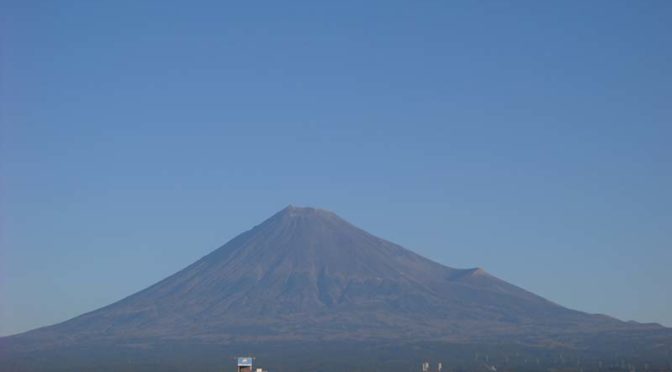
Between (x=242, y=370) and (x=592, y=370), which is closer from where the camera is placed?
(x=242, y=370)

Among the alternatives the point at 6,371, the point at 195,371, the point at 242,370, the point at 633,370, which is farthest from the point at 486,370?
the point at 242,370

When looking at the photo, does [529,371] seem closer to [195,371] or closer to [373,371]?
[373,371]

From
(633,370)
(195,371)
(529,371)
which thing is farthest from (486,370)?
(195,371)

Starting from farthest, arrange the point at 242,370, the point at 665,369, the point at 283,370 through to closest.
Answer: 1. the point at 283,370
2. the point at 665,369
3. the point at 242,370

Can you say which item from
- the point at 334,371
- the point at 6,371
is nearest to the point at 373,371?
the point at 334,371

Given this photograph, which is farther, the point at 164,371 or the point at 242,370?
the point at 164,371

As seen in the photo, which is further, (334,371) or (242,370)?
(334,371)

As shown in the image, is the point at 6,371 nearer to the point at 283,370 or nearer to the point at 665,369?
the point at 283,370

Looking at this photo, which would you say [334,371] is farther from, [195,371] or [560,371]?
[560,371]

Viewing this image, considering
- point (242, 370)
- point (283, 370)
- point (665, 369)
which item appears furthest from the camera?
point (283, 370)
